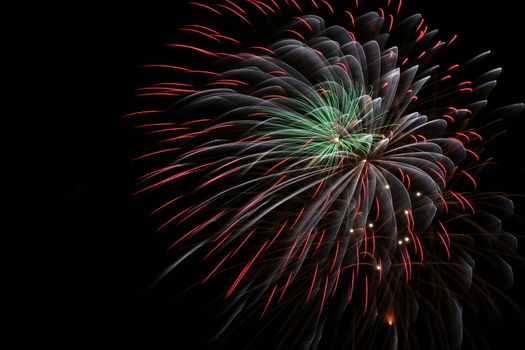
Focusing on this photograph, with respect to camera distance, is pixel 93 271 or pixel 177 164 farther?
pixel 93 271

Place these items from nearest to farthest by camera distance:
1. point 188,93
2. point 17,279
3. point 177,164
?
point 177,164 < point 188,93 < point 17,279

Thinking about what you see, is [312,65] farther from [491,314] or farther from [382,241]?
[491,314]

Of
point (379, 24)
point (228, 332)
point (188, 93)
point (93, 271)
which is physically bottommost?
point (228, 332)

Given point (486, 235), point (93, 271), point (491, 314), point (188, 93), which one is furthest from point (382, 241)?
point (93, 271)

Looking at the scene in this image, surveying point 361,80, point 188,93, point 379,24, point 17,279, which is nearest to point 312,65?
point 361,80

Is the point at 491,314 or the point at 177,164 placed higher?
the point at 177,164

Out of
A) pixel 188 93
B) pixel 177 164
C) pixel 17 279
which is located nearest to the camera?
pixel 177 164

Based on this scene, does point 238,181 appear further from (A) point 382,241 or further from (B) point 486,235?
(B) point 486,235
